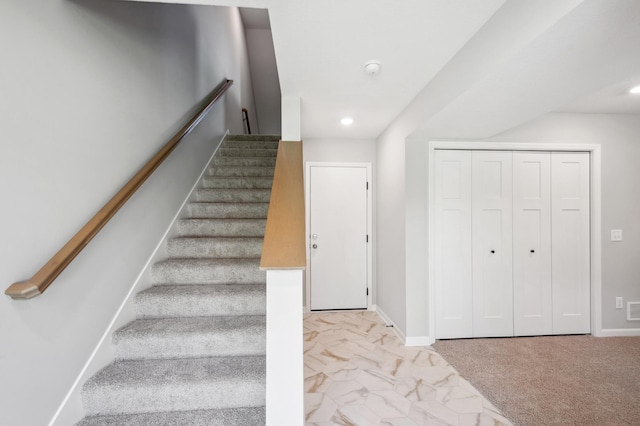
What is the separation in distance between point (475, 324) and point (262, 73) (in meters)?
5.97

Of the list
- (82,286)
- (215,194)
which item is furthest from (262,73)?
(82,286)

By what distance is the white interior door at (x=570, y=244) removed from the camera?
2973 millimetres

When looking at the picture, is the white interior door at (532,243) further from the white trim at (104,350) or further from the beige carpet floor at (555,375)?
the white trim at (104,350)

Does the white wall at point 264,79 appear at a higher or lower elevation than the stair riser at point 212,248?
higher

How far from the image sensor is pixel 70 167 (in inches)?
53.4

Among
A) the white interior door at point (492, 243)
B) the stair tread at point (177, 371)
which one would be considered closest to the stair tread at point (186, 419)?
the stair tread at point (177, 371)

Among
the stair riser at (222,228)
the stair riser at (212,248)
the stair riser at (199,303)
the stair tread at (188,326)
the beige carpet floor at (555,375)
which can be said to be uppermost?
the stair riser at (222,228)

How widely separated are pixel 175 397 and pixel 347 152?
9.96 feet

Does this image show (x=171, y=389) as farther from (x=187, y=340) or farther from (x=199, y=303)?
(x=199, y=303)

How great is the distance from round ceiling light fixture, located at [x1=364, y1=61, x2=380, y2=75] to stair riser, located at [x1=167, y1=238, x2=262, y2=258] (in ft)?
4.76

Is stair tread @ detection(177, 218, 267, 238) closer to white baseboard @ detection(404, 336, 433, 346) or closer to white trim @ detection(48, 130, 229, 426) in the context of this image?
white trim @ detection(48, 130, 229, 426)

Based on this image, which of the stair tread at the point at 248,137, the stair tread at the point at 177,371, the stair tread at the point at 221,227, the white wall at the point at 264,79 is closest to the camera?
the stair tread at the point at 177,371

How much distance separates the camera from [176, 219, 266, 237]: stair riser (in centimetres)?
247

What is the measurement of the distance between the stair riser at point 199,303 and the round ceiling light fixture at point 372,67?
1.59m
